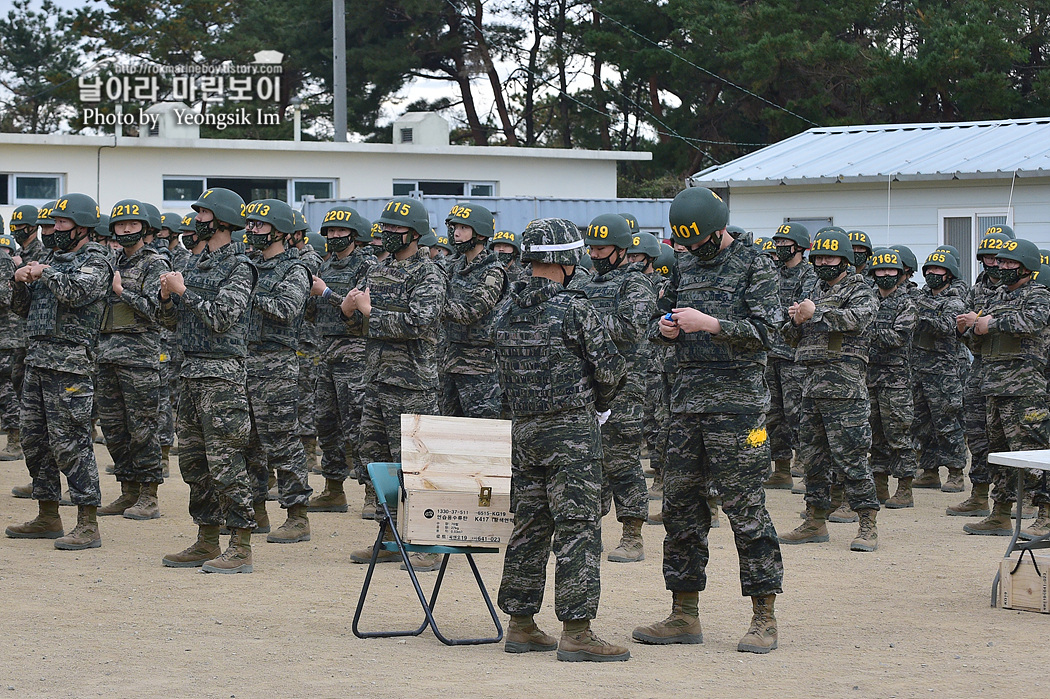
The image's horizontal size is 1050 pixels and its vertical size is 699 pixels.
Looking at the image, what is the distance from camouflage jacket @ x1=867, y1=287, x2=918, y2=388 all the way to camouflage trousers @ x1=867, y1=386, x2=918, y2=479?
0.29 ft

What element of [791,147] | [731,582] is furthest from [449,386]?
[791,147]

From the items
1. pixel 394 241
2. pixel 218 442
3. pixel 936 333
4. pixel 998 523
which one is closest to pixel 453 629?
pixel 218 442

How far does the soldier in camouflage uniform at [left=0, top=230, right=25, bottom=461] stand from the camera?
1335cm

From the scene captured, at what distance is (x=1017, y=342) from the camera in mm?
10914

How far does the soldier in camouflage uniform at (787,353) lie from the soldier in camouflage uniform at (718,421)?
16.7 feet

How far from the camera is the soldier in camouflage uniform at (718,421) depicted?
704cm

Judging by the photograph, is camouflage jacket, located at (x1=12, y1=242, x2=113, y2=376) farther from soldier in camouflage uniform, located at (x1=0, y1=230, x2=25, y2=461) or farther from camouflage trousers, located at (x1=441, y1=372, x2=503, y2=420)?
soldier in camouflage uniform, located at (x1=0, y1=230, x2=25, y2=461)

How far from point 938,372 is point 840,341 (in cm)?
338

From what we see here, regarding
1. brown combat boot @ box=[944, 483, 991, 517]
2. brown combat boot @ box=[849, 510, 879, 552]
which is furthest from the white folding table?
brown combat boot @ box=[944, 483, 991, 517]

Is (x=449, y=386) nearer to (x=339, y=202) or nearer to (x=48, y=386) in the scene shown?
(x=48, y=386)

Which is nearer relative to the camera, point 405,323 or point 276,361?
point 405,323

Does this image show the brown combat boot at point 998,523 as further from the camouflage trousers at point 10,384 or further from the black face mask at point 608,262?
the camouflage trousers at point 10,384

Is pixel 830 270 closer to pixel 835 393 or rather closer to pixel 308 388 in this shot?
pixel 835 393

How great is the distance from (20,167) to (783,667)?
25673mm
